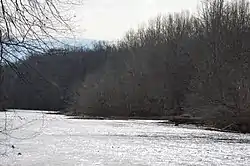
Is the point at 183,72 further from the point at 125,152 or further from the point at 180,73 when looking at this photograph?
the point at 125,152

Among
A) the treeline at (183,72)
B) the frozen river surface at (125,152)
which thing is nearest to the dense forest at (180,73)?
the treeline at (183,72)

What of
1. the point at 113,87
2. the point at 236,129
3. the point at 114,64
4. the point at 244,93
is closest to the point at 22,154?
the point at 236,129

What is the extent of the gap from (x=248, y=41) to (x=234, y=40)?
1.64 m

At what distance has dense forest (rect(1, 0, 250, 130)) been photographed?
5016 centimetres

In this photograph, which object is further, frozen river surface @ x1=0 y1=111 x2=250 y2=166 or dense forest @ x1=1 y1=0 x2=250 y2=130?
dense forest @ x1=1 y1=0 x2=250 y2=130

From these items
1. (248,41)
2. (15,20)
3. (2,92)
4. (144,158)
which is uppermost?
(248,41)

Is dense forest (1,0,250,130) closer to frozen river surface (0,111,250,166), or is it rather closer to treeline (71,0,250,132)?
treeline (71,0,250,132)

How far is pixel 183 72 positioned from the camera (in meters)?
74.5

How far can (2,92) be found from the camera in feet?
22.2

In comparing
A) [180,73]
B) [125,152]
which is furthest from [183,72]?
[125,152]

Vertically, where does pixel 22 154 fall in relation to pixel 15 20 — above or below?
below

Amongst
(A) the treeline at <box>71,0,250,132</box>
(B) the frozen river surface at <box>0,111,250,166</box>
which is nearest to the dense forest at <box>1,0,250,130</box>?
(A) the treeline at <box>71,0,250,132</box>

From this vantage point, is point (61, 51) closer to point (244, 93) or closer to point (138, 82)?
point (244, 93)

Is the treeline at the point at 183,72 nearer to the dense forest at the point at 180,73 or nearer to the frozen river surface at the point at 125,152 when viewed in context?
the dense forest at the point at 180,73
